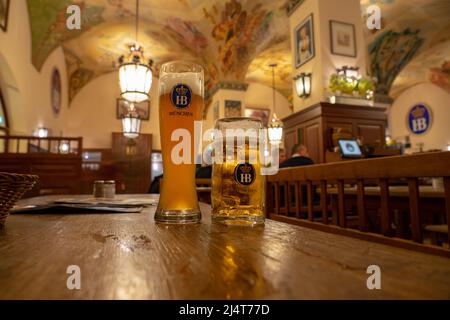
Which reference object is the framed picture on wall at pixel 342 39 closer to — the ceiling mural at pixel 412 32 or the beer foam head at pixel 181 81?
the ceiling mural at pixel 412 32

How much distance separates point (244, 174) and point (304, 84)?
441cm

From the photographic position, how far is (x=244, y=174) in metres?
0.59

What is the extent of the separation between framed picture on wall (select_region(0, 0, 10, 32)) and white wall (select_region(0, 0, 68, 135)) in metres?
0.11

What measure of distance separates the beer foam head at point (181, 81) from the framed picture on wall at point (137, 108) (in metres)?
10.1

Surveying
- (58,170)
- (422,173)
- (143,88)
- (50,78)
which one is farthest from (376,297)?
(50,78)

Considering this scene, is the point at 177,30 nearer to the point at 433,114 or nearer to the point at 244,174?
the point at 244,174

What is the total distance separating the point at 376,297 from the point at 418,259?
0.14 metres

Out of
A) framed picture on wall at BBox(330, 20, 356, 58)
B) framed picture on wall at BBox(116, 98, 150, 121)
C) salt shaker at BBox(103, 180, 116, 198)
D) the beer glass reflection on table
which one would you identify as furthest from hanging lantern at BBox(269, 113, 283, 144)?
framed picture on wall at BBox(116, 98, 150, 121)

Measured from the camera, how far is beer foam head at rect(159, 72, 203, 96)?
0.60 m

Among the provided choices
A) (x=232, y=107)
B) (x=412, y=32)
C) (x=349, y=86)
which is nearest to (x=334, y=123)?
(x=349, y=86)

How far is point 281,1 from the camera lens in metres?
6.14

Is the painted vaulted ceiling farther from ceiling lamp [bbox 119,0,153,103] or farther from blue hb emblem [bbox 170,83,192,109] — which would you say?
blue hb emblem [bbox 170,83,192,109]

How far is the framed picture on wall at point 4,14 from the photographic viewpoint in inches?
186
